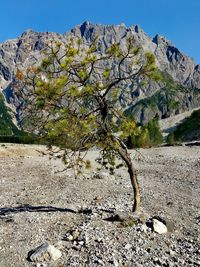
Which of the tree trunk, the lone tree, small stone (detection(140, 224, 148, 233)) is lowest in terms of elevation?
small stone (detection(140, 224, 148, 233))

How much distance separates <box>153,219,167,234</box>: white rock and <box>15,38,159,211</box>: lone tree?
466 cm

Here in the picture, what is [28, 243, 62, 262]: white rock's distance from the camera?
57.2ft

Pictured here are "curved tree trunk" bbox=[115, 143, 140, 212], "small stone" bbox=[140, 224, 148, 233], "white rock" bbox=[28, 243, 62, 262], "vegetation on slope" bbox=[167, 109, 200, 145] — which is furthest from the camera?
"vegetation on slope" bbox=[167, 109, 200, 145]

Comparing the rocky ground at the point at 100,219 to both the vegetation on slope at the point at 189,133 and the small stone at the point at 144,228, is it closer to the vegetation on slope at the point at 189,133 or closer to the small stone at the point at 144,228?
the small stone at the point at 144,228

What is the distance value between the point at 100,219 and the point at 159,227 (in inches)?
136

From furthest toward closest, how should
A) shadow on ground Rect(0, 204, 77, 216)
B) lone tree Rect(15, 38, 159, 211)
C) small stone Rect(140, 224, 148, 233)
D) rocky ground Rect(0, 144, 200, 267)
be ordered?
shadow on ground Rect(0, 204, 77, 216), small stone Rect(140, 224, 148, 233), lone tree Rect(15, 38, 159, 211), rocky ground Rect(0, 144, 200, 267)

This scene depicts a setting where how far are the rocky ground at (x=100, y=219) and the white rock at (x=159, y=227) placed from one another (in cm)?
27

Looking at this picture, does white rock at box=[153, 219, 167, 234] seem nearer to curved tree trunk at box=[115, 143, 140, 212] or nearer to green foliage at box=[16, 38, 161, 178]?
curved tree trunk at box=[115, 143, 140, 212]

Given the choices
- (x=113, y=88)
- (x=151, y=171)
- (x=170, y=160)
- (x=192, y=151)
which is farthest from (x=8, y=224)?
(x=192, y=151)

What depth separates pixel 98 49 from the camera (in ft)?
67.7

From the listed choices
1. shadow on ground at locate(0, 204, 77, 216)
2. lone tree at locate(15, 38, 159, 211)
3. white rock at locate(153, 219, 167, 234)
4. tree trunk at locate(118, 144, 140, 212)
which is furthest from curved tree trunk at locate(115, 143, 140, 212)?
shadow on ground at locate(0, 204, 77, 216)

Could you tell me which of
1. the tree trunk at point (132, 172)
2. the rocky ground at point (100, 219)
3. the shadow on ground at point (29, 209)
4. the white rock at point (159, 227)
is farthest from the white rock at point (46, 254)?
the tree trunk at point (132, 172)

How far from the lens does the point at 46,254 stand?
57.6 feet

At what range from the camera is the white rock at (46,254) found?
1743 centimetres
